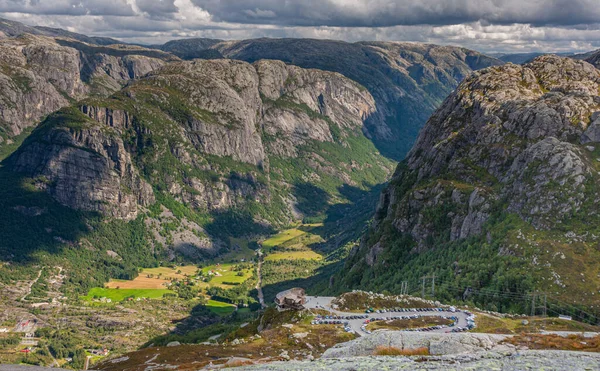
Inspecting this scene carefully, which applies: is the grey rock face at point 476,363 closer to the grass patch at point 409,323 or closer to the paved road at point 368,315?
the paved road at point 368,315

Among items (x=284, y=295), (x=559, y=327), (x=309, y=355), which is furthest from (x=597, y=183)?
(x=309, y=355)

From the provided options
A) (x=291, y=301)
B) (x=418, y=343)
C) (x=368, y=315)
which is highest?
(x=418, y=343)

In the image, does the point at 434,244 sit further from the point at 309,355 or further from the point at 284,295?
the point at 309,355

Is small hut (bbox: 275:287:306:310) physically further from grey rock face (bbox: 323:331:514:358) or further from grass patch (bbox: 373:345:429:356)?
grass patch (bbox: 373:345:429:356)

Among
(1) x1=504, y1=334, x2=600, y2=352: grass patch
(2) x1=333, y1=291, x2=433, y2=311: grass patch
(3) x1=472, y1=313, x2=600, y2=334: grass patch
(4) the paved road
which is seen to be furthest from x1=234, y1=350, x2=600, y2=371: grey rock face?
(2) x1=333, y1=291, x2=433, y2=311: grass patch

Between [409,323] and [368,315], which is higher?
[409,323]

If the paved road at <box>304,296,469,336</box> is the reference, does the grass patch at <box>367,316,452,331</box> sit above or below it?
above

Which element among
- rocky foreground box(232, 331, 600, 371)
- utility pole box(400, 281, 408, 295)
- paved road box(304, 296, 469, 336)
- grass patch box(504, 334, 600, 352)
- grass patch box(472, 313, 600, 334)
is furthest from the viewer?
utility pole box(400, 281, 408, 295)

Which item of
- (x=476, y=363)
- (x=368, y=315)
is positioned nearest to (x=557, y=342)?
(x=476, y=363)

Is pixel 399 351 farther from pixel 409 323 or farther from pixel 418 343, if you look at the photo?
pixel 409 323

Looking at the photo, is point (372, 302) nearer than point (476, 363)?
No

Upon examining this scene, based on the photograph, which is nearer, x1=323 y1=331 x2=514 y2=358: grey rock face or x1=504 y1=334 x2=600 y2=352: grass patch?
x1=323 y1=331 x2=514 y2=358: grey rock face
